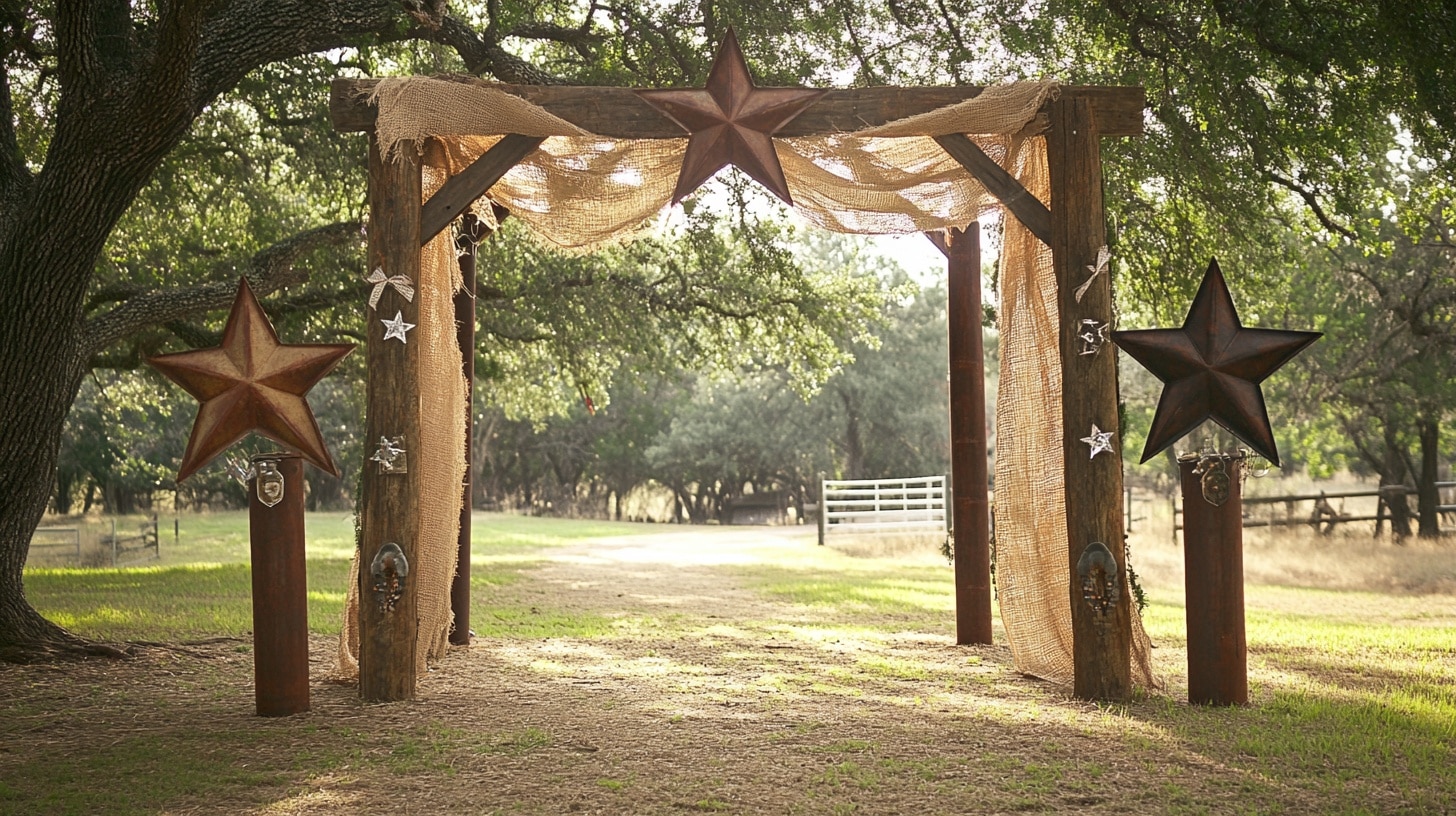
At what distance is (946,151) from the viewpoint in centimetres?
610

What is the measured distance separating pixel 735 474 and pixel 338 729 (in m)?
28.7

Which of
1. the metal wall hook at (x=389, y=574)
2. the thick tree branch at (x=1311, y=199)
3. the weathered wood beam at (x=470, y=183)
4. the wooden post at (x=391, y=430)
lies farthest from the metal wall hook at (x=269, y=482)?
the thick tree branch at (x=1311, y=199)

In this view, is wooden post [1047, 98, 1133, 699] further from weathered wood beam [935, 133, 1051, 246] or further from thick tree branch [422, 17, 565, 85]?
thick tree branch [422, 17, 565, 85]

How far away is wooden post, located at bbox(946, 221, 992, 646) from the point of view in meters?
7.69

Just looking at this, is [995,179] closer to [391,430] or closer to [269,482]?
[391,430]

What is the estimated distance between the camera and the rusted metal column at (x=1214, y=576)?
5477mm

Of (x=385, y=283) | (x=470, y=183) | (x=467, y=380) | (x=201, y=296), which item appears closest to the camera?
(x=385, y=283)

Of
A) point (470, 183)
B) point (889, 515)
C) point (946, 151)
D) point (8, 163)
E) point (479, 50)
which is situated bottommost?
point (889, 515)

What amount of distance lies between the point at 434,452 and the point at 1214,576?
4.16m

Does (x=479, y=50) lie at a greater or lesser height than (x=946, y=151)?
greater

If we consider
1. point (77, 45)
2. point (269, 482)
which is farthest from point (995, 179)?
point (77, 45)

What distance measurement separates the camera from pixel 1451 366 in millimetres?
15812

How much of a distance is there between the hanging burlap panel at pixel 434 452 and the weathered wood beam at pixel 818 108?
845 millimetres

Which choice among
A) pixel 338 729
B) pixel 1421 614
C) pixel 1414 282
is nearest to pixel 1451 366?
pixel 1414 282
